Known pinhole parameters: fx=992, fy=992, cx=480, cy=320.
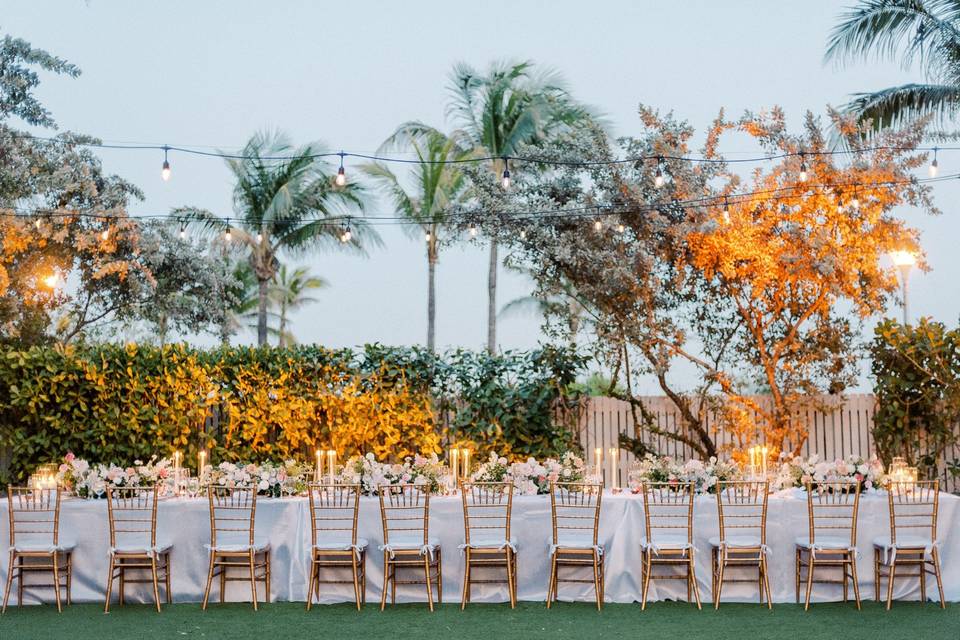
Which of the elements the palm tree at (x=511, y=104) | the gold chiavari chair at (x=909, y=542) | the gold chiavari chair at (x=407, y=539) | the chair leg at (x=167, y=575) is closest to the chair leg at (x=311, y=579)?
the gold chiavari chair at (x=407, y=539)

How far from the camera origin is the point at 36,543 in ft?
24.2

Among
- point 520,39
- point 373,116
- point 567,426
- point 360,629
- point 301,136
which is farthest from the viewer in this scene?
point 373,116

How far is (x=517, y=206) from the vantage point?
38.4 feet

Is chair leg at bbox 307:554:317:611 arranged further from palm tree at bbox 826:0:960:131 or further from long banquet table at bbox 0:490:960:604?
palm tree at bbox 826:0:960:131

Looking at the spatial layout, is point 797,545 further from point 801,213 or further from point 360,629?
point 801,213

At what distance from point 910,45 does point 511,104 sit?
28.6ft

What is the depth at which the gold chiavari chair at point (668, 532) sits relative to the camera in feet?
23.4

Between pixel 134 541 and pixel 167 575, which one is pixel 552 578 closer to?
pixel 167 575

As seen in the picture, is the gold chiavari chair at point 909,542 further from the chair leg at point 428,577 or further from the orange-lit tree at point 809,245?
the orange-lit tree at point 809,245

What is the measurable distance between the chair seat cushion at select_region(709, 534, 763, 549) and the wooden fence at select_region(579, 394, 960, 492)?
3636 millimetres

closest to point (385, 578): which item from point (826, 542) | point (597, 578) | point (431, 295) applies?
point (597, 578)

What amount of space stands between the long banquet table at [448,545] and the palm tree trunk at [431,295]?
15225 millimetres

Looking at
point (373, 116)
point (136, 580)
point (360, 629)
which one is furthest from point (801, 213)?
point (373, 116)

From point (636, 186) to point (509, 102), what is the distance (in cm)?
932
